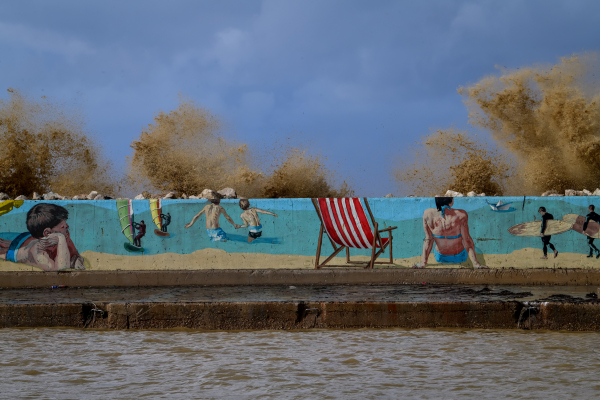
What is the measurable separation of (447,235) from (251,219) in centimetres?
455

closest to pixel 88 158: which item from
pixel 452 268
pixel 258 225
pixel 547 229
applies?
pixel 258 225

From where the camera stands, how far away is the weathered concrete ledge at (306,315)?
752cm

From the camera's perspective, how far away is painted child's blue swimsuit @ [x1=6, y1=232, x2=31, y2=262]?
44.6 ft

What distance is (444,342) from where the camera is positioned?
22.0 ft

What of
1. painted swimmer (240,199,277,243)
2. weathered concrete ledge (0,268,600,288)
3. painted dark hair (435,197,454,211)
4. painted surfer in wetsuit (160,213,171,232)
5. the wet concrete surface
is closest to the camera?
the wet concrete surface

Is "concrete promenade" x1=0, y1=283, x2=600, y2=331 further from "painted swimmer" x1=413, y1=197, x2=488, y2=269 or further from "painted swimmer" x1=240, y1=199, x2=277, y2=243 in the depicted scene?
"painted swimmer" x1=240, y1=199, x2=277, y2=243

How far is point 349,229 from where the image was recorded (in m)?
13.2

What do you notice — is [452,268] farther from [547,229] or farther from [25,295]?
[25,295]

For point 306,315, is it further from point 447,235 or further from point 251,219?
point 447,235

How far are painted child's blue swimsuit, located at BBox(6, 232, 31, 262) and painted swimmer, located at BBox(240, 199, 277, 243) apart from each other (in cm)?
518

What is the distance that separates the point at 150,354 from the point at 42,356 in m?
1.13

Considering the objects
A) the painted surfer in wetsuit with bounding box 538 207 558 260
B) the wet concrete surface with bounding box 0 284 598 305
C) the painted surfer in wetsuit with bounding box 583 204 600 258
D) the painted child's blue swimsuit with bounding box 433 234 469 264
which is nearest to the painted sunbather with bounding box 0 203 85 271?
the wet concrete surface with bounding box 0 284 598 305

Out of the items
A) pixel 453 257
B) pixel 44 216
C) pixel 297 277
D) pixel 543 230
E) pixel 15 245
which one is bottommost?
pixel 297 277

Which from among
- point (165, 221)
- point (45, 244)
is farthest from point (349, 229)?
point (45, 244)
